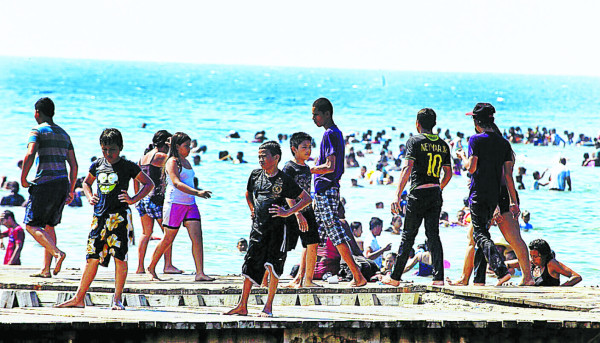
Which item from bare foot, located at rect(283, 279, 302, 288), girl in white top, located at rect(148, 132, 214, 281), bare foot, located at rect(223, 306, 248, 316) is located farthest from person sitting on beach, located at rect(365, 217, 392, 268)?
bare foot, located at rect(223, 306, 248, 316)

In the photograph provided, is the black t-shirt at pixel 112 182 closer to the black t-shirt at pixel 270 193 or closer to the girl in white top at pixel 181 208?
the black t-shirt at pixel 270 193

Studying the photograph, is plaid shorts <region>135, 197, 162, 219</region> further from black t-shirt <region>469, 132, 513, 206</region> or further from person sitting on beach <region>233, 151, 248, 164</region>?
person sitting on beach <region>233, 151, 248, 164</region>

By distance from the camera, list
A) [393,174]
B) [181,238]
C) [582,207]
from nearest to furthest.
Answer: [181,238] → [582,207] → [393,174]

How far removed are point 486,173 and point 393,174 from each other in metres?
26.4

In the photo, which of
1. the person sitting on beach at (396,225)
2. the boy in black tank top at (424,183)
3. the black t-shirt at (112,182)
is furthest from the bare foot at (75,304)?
the person sitting on beach at (396,225)

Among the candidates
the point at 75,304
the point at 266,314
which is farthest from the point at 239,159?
the point at 266,314

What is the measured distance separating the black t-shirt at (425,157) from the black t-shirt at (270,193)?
2.07 metres

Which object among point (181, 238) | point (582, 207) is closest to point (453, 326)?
point (181, 238)

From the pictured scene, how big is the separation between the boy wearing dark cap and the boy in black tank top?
0.98 ft

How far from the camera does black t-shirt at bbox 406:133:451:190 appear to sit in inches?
360

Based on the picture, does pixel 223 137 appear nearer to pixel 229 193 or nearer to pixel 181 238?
pixel 229 193

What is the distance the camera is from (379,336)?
704cm

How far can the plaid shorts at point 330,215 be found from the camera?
9102 millimetres

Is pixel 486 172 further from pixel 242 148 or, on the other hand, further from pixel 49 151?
pixel 242 148
